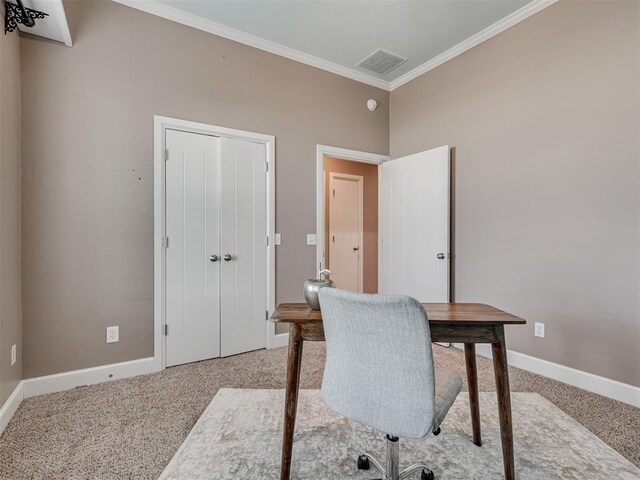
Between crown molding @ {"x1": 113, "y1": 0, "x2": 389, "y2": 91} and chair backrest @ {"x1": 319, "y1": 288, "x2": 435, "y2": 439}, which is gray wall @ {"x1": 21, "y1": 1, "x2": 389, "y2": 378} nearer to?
crown molding @ {"x1": 113, "y1": 0, "x2": 389, "y2": 91}

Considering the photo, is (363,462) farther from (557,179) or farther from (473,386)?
(557,179)

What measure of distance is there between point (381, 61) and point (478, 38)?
35.8 inches

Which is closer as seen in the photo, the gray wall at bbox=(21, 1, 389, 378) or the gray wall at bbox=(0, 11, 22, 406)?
the gray wall at bbox=(0, 11, 22, 406)

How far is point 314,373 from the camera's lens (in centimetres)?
266

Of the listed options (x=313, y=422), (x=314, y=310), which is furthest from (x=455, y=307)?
(x=313, y=422)

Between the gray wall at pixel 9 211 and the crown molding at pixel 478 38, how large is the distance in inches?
134

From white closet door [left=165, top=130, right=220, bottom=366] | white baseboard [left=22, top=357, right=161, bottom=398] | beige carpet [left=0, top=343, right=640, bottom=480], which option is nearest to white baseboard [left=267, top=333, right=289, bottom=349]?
beige carpet [left=0, top=343, right=640, bottom=480]

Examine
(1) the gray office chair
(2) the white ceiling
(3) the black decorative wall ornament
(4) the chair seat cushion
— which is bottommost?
(4) the chair seat cushion

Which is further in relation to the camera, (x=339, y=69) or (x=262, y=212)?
(x=339, y=69)

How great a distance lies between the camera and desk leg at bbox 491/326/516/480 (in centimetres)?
131

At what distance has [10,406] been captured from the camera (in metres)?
1.97

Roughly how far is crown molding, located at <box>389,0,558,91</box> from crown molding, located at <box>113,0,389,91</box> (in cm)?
34

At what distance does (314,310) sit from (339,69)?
3044 mm

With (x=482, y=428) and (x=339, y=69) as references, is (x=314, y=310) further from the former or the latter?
(x=339, y=69)
